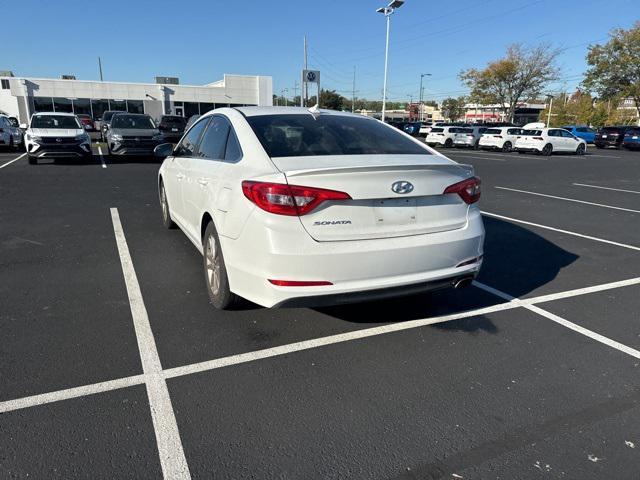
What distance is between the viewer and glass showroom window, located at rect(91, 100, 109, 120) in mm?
47428

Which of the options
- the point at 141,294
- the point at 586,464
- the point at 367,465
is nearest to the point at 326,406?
the point at 367,465

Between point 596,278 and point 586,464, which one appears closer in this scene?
point 586,464

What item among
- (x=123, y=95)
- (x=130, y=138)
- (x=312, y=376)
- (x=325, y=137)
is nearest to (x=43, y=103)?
(x=123, y=95)

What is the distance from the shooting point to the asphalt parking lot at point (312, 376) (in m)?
2.21

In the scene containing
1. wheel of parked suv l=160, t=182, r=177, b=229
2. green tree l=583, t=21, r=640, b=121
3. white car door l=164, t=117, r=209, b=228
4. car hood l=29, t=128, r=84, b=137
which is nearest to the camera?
white car door l=164, t=117, r=209, b=228

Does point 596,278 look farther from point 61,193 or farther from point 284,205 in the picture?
point 61,193

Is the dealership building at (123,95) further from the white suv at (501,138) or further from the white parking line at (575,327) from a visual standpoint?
the white parking line at (575,327)

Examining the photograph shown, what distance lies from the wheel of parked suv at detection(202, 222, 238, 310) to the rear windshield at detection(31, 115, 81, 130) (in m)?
13.8

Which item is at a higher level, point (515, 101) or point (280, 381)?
point (515, 101)

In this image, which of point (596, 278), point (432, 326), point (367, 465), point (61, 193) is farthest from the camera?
point (61, 193)

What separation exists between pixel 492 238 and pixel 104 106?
50.7 metres

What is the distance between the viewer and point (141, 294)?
13.6 ft

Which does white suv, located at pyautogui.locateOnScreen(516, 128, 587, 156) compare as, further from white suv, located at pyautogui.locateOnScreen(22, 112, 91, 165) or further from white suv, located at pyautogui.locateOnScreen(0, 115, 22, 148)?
white suv, located at pyautogui.locateOnScreen(0, 115, 22, 148)

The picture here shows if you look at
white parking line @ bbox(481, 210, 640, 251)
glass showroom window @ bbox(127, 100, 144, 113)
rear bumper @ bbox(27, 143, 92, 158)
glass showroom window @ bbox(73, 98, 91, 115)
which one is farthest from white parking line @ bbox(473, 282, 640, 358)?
glass showroom window @ bbox(127, 100, 144, 113)
